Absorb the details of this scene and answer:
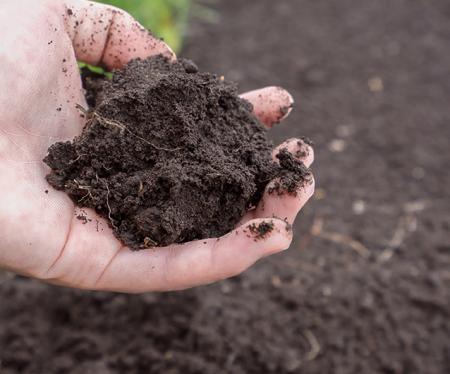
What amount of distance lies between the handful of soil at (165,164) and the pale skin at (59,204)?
6 cm

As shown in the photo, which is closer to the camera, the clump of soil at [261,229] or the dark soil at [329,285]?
the clump of soil at [261,229]

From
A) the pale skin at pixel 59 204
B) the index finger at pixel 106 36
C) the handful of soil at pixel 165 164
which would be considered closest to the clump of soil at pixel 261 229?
the pale skin at pixel 59 204

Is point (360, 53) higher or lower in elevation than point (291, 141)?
lower

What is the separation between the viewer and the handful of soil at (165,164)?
63.7 inches

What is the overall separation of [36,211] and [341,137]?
234cm

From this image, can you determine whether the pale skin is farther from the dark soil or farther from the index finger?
the dark soil

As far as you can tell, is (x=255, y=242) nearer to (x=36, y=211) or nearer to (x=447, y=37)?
(x=36, y=211)

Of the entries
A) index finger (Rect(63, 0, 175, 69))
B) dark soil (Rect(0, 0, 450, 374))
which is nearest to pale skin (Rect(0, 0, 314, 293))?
index finger (Rect(63, 0, 175, 69))

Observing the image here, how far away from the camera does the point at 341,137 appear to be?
11.3ft

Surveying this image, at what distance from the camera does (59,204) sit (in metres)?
1.59

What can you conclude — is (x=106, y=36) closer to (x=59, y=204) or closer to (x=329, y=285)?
(x=59, y=204)

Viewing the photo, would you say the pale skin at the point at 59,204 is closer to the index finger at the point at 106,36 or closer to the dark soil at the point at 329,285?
the index finger at the point at 106,36

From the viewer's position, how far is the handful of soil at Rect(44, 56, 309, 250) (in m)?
1.62

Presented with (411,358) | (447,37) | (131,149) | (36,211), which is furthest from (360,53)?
(36,211)
